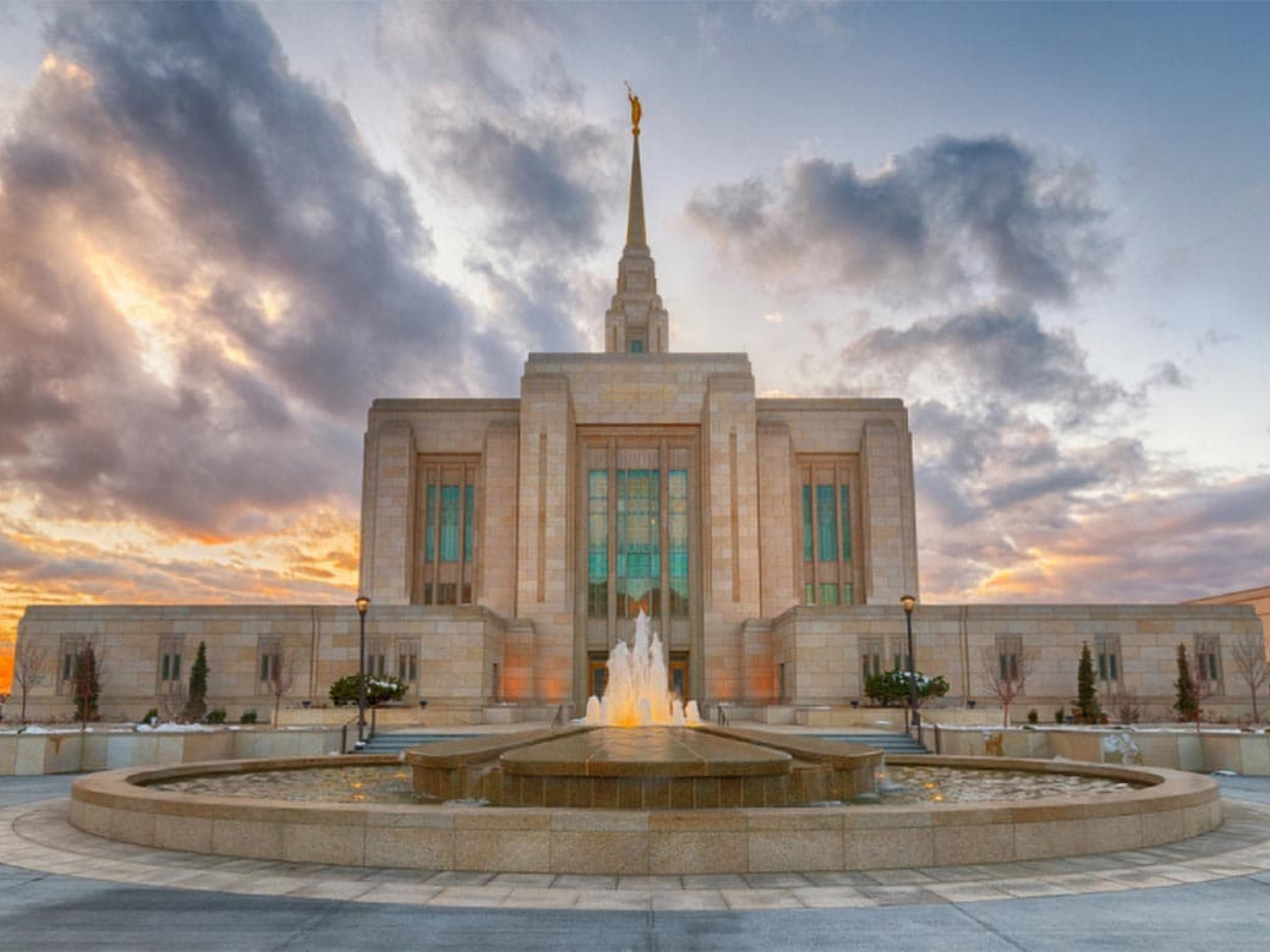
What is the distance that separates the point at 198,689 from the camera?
132ft

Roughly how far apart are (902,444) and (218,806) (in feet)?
153

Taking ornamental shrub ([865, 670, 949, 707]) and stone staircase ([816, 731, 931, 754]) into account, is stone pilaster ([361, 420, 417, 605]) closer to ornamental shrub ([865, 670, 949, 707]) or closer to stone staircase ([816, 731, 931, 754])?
ornamental shrub ([865, 670, 949, 707])

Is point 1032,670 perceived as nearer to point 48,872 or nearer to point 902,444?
point 902,444

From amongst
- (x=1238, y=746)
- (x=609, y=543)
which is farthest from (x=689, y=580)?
(x=1238, y=746)

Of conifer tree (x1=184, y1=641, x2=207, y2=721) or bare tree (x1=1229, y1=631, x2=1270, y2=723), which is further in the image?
bare tree (x1=1229, y1=631, x2=1270, y2=723)

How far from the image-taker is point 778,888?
925 cm

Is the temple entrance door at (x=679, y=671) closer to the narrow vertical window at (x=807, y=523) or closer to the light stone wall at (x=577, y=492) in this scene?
the light stone wall at (x=577, y=492)

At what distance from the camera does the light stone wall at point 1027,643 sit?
41188mm

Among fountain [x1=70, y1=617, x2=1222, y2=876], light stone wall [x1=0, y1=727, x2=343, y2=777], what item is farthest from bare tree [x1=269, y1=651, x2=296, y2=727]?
fountain [x1=70, y1=617, x2=1222, y2=876]

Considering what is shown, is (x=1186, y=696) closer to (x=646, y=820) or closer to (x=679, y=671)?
(x=679, y=671)

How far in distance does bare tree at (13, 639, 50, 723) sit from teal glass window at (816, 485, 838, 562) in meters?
35.3

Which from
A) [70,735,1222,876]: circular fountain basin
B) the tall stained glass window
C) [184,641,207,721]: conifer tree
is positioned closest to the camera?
[70,735,1222,876]: circular fountain basin

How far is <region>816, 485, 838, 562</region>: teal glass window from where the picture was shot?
177 feet

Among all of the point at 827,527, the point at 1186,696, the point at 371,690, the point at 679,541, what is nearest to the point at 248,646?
the point at 371,690
